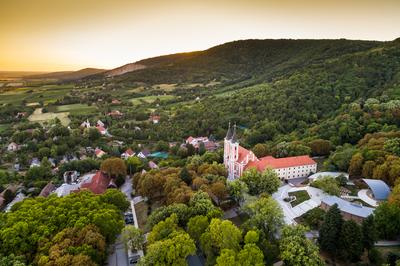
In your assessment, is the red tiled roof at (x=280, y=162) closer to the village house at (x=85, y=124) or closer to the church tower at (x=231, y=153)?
the church tower at (x=231, y=153)

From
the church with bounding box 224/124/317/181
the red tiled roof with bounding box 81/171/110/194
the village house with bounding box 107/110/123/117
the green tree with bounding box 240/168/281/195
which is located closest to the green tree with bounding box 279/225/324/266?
the green tree with bounding box 240/168/281/195

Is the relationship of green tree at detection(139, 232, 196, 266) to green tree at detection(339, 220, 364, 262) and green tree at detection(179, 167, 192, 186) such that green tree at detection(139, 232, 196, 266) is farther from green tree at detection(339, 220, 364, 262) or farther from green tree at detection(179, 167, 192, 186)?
green tree at detection(179, 167, 192, 186)

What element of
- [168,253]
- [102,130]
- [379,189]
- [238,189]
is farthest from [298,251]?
[102,130]

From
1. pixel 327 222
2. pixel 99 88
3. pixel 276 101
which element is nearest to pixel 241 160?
pixel 327 222

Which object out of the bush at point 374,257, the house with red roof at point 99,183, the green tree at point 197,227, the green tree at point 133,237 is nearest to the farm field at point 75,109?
the house with red roof at point 99,183

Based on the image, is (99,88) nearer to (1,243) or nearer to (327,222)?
(1,243)

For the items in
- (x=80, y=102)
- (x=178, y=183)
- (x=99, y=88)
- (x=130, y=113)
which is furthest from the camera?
(x=99, y=88)
